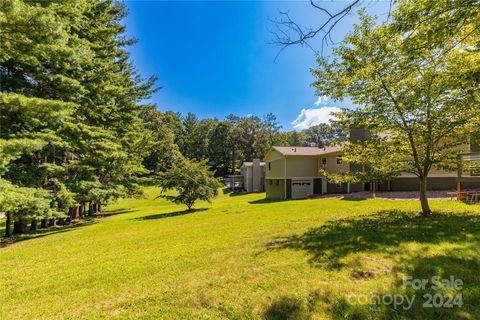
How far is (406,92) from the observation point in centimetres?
830

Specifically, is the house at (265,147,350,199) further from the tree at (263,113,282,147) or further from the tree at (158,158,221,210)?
the tree at (263,113,282,147)

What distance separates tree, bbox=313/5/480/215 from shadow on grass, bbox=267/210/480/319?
8.37 feet

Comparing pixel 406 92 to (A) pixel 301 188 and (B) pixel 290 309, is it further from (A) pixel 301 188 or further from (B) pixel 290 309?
(A) pixel 301 188

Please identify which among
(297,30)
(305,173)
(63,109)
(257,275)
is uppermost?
(63,109)

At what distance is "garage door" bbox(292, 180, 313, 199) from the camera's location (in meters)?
25.4

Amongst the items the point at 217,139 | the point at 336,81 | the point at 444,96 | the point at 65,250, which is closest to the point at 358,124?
the point at 336,81

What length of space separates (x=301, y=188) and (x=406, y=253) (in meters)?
20.9

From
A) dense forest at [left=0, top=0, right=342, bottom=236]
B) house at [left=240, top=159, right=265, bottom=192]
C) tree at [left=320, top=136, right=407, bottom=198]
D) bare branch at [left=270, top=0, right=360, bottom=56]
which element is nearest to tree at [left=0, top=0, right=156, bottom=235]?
dense forest at [left=0, top=0, right=342, bottom=236]

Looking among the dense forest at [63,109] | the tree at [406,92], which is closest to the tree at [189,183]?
the dense forest at [63,109]

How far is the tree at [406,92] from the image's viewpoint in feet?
24.5

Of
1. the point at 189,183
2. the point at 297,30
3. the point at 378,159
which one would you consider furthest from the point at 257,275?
the point at 189,183

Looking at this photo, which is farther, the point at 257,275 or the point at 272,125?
the point at 272,125

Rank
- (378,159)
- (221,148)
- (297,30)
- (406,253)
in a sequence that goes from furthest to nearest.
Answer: (221,148), (378,159), (406,253), (297,30)

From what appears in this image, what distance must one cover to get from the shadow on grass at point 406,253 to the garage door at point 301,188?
1653 centimetres
